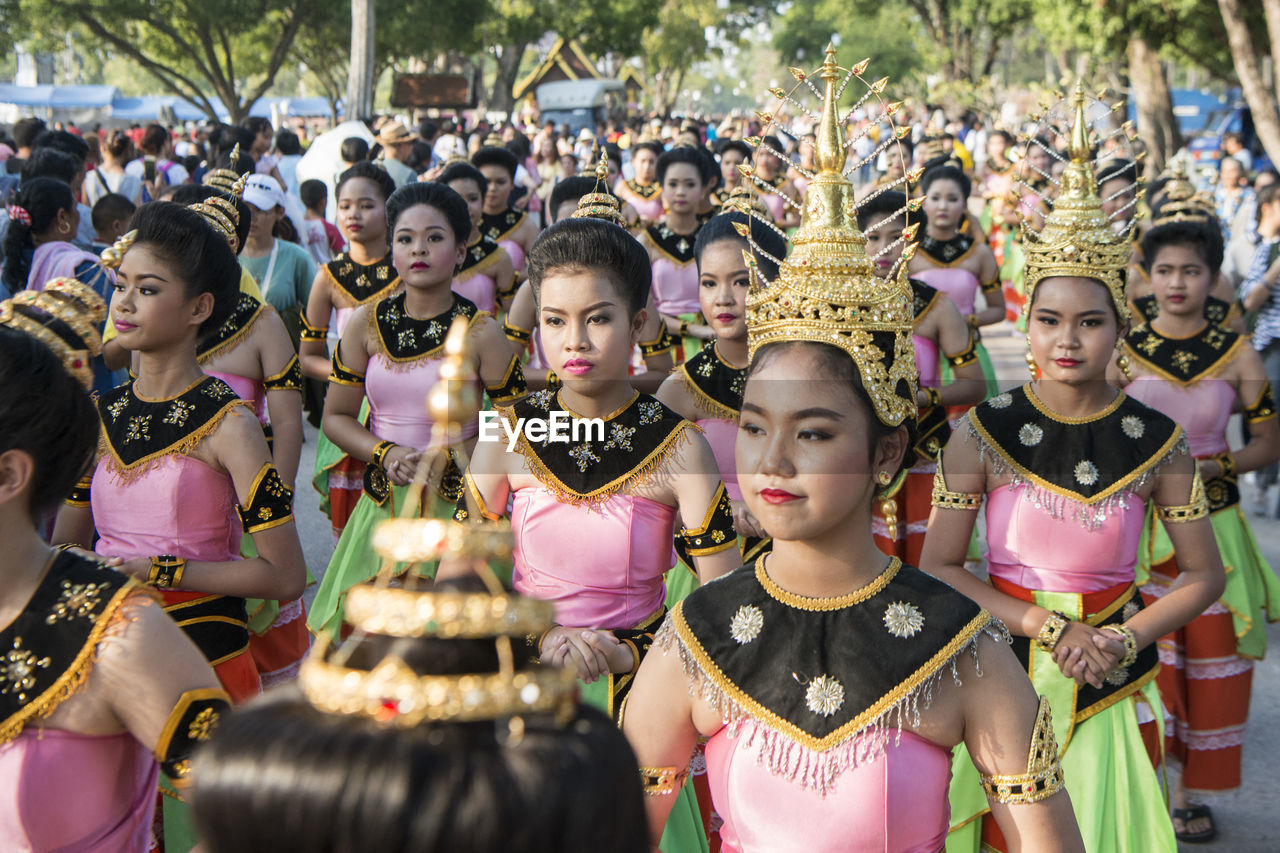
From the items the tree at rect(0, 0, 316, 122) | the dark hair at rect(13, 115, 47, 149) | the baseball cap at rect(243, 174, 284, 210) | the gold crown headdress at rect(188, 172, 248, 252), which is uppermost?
the tree at rect(0, 0, 316, 122)

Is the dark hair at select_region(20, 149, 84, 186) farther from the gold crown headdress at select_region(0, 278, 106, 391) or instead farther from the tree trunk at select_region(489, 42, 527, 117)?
the tree trunk at select_region(489, 42, 527, 117)

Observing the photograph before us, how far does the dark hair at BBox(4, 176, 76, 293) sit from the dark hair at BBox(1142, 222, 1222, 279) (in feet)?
15.9

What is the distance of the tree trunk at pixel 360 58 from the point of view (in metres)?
19.3

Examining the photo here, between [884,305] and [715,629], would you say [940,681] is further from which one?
[884,305]

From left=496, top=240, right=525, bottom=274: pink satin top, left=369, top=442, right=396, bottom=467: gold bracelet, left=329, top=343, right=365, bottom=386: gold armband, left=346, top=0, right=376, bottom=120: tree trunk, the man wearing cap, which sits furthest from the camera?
left=346, top=0, right=376, bottom=120: tree trunk

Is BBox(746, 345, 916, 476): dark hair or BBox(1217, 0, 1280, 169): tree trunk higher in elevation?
BBox(1217, 0, 1280, 169): tree trunk

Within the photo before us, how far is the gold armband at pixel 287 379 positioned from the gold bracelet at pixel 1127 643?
9.88 feet

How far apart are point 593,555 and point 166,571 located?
1027mm

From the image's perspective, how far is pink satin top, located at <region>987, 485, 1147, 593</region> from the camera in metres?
3.29

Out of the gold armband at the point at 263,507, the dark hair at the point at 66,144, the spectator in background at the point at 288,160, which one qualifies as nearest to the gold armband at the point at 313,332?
the gold armband at the point at 263,507

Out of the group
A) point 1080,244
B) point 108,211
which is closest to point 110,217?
point 108,211

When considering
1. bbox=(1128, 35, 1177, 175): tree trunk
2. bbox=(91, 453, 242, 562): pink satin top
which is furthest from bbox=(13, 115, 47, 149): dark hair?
bbox=(1128, 35, 1177, 175): tree trunk

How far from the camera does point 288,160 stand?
42.6 ft

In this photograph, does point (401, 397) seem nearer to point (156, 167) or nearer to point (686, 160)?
point (686, 160)
